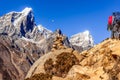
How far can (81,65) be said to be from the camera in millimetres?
35781

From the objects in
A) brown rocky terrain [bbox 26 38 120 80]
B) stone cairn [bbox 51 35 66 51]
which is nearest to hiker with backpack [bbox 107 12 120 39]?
brown rocky terrain [bbox 26 38 120 80]

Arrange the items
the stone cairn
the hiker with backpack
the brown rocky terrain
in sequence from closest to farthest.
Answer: the brown rocky terrain, the hiker with backpack, the stone cairn

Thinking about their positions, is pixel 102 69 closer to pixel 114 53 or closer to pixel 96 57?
pixel 114 53

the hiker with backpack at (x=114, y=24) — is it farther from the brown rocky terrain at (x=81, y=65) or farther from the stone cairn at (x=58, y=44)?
the stone cairn at (x=58, y=44)

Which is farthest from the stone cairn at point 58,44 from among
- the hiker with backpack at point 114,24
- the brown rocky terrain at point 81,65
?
the hiker with backpack at point 114,24

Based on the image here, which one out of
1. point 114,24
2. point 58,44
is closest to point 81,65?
point 114,24

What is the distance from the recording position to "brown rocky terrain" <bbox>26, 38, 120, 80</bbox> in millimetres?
31484

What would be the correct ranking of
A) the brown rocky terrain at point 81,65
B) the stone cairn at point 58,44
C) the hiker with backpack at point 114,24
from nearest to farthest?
1. the brown rocky terrain at point 81,65
2. the hiker with backpack at point 114,24
3. the stone cairn at point 58,44

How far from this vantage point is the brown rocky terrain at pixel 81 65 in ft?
103

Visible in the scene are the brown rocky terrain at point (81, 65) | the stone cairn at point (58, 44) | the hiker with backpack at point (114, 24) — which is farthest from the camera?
the stone cairn at point (58, 44)

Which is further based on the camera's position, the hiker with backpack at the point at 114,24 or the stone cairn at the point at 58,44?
the stone cairn at the point at 58,44

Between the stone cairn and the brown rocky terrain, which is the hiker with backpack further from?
the stone cairn

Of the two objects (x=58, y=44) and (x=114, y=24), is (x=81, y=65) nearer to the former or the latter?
(x=114, y=24)

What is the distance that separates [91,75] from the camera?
105 ft
